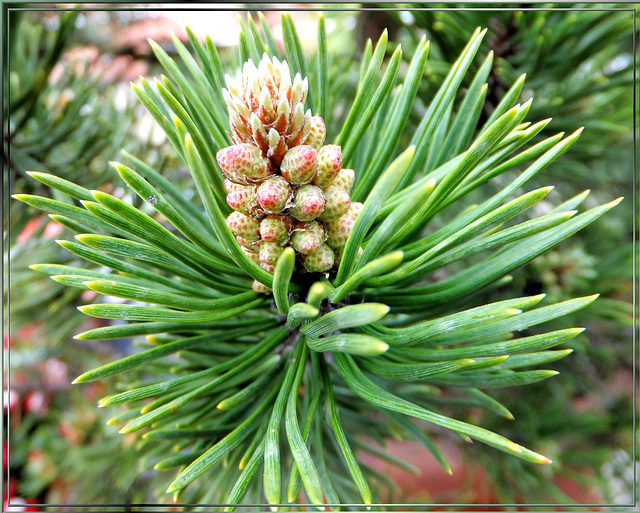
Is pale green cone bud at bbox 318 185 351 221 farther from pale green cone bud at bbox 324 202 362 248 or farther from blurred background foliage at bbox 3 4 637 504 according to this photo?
blurred background foliage at bbox 3 4 637 504

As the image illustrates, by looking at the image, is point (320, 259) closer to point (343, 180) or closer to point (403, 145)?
point (343, 180)

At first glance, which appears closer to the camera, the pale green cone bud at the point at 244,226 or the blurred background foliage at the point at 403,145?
the pale green cone bud at the point at 244,226

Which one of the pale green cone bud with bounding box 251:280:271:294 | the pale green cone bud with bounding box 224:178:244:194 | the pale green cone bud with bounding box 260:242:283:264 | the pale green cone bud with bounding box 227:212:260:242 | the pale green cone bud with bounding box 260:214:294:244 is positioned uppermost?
the pale green cone bud with bounding box 224:178:244:194

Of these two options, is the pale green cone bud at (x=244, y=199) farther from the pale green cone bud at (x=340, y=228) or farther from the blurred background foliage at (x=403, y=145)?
the blurred background foliage at (x=403, y=145)

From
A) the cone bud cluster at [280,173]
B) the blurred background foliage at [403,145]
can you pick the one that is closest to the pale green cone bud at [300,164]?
the cone bud cluster at [280,173]

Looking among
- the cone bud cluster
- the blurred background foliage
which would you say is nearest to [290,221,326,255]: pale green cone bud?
the cone bud cluster

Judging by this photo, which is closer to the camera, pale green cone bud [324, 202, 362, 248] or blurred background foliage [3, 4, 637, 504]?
pale green cone bud [324, 202, 362, 248]

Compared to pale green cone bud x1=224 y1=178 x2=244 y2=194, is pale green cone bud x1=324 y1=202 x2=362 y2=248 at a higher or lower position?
lower

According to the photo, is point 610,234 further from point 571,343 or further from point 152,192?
point 152,192
